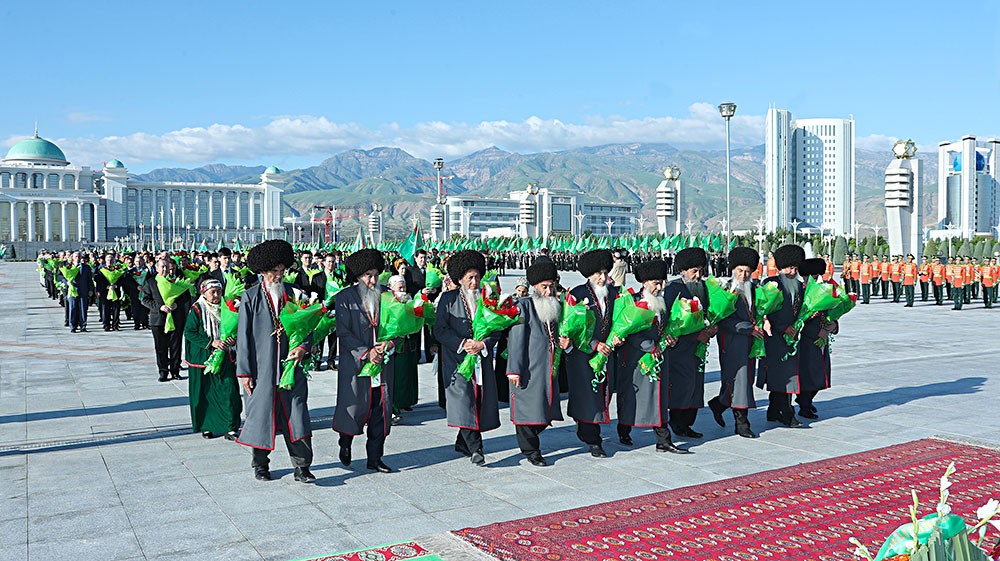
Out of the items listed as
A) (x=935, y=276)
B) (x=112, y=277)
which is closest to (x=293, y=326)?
(x=112, y=277)

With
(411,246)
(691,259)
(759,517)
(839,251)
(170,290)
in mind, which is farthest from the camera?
(839,251)

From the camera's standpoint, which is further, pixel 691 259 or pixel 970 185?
pixel 970 185

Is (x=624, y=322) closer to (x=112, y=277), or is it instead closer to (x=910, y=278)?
(x=112, y=277)

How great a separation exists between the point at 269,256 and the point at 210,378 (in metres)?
1.95

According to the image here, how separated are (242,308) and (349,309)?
771mm

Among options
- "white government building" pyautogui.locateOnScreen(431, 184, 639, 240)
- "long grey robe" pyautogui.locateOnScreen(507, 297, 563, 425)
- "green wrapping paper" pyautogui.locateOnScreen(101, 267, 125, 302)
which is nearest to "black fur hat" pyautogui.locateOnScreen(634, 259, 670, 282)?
"long grey robe" pyautogui.locateOnScreen(507, 297, 563, 425)

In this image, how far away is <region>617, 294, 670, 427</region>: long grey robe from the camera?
687 cm

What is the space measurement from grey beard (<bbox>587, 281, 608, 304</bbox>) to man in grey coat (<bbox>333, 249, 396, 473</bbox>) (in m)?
1.75

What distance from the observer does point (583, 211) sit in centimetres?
15562

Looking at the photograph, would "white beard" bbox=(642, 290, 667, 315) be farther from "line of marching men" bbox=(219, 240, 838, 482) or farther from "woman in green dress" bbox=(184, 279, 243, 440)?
"woman in green dress" bbox=(184, 279, 243, 440)

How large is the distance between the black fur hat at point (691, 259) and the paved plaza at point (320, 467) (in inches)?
59.4

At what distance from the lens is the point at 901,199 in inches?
1522

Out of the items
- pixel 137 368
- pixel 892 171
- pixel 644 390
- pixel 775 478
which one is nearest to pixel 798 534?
pixel 775 478

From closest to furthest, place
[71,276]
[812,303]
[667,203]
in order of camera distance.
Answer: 1. [812,303]
2. [71,276]
3. [667,203]
